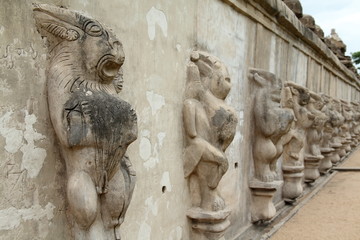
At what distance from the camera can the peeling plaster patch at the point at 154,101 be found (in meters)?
2.49

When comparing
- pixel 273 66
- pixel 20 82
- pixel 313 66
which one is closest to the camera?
pixel 20 82

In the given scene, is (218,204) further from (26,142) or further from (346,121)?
(346,121)

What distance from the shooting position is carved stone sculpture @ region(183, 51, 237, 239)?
2898mm

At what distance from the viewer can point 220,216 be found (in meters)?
2.98

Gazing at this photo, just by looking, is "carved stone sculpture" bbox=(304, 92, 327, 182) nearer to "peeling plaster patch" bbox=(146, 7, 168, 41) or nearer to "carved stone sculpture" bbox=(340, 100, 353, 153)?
"carved stone sculpture" bbox=(340, 100, 353, 153)

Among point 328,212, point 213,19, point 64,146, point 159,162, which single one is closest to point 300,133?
point 328,212

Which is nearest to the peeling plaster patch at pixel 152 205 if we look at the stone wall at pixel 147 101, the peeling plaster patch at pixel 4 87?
the stone wall at pixel 147 101

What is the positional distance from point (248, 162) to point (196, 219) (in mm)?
1513

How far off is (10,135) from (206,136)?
161 cm

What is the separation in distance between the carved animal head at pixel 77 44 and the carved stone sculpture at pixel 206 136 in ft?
3.86

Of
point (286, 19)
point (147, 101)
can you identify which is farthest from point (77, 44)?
point (286, 19)

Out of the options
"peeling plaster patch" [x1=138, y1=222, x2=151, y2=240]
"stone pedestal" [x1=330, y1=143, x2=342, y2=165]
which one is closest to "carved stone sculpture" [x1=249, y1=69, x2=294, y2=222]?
"peeling plaster patch" [x1=138, y1=222, x2=151, y2=240]

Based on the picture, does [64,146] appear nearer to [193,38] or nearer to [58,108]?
[58,108]

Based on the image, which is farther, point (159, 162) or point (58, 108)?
point (159, 162)
